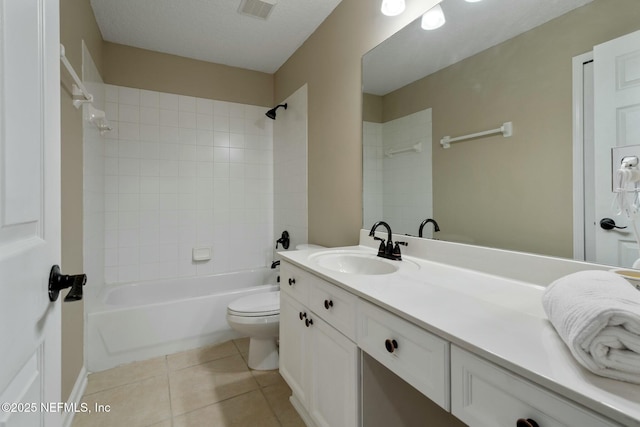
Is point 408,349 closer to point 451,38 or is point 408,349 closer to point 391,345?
point 391,345

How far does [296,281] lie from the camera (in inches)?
55.3

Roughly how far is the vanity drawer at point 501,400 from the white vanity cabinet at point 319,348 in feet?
1.33

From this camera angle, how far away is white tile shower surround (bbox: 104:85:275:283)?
2.47 m

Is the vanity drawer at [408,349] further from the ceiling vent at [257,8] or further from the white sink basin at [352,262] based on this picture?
the ceiling vent at [257,8]

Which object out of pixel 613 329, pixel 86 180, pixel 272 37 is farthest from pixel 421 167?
pixel 86 180

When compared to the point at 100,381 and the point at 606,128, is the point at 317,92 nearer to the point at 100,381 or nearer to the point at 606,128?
the point at 606,128

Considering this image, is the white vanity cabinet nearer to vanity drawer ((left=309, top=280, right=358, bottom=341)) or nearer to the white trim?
vanity drawer ((left=309, top=280, right=358, bottom=341))

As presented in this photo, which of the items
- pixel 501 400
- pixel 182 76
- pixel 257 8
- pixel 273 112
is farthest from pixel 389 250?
pixel 182 76

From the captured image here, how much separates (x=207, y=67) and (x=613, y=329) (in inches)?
128

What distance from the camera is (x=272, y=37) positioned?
2.37 meters

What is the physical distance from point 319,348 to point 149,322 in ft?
4.97

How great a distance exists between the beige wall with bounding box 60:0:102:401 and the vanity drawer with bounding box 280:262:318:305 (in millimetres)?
1086

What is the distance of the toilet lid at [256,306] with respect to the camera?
1810 mm

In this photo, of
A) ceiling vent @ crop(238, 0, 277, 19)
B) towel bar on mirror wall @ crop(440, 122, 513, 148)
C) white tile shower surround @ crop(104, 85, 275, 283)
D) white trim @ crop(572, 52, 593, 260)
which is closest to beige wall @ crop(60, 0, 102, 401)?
white tile shower surround @ crop(104, 85, 275, 283)
